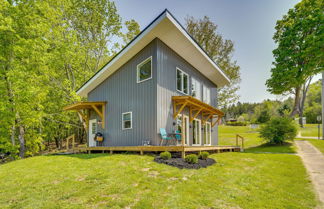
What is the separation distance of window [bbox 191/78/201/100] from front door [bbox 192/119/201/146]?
174 centimetres

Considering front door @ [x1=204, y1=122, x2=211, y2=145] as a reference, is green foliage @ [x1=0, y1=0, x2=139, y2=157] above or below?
above

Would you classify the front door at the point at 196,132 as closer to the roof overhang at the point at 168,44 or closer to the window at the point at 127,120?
the roof overhang at the point at 168,44

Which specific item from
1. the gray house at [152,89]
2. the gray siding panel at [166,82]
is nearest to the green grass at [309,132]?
the gray house at [152,89]

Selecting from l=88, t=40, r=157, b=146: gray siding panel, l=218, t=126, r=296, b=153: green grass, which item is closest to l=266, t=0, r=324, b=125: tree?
l=218, t=126, r=296, b=153: green grass

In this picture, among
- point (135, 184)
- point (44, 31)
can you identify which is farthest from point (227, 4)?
point (135, 184)

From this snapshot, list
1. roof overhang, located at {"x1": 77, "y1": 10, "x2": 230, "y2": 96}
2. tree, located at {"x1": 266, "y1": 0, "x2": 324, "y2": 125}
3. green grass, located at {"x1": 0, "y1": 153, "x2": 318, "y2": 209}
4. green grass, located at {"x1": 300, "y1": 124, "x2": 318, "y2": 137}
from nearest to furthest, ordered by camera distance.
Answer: green grass, located at {"x1": 0, "y1": 153, "x2": 318, "y2": 209}, roof overhang, located at {"x1": 77, "y1": 10, "x2": 230, "y2": 96}, tree, located at {"x1": 266, "y1": 0, "x2": 324, "y2": 125}, green grass, located at {"x1": 300, "y1": 124, "x2": 318, "y2": 137}

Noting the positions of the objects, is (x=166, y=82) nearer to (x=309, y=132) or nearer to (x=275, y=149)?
(x=275, y=149)

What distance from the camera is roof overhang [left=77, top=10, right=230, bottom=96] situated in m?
8.12

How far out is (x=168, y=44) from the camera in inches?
374

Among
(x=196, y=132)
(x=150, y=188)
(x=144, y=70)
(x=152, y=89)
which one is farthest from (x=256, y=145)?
(x=150, y=188)

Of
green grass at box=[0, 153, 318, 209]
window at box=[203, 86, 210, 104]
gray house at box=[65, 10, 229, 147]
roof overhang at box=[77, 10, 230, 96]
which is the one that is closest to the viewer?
green grass at box=[0, 153, 318, 209]

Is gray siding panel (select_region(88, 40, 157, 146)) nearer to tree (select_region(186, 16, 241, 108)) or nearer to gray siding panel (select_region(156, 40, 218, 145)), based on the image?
gray siding panel (select_region(156, 40, 218, 145))

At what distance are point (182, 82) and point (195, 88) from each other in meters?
1.83

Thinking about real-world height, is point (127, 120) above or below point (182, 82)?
below
